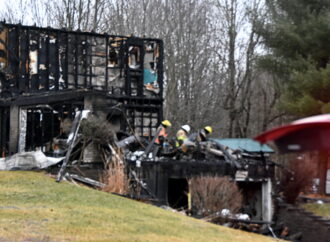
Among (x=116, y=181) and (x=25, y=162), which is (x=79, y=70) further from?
(x=116, y=181)

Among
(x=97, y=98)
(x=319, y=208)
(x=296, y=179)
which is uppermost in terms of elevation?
(x=97, y=98)

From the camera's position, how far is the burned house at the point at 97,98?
2538cm

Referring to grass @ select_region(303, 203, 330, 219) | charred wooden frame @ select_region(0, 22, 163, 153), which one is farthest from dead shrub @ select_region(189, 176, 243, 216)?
charred wooden frame @ select_region(0, 22, 163, 153)

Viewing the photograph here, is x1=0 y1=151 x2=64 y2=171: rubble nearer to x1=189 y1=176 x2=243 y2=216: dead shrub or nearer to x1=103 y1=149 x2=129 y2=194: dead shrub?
x1=103 y1=149 x2=129 y2=194: dead shrub

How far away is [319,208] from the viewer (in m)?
29.2

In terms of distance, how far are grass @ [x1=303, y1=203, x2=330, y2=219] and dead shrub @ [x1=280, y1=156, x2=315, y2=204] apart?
0.83 metres

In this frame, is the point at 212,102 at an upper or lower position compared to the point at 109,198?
upper

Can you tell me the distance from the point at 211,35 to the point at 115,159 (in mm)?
28991

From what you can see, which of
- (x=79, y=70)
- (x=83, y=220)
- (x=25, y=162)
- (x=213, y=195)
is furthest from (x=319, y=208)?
(x=83, y=220)

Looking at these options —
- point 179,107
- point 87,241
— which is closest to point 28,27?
point 179,107

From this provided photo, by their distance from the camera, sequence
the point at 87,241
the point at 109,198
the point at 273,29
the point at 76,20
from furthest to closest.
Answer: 1. the point at 76,20
2. the point at 273,29
3. the point at 109,198
4. the point at 87,241

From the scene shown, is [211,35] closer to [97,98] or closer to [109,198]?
[97,98]

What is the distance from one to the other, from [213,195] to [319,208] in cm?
838

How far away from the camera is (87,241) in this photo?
11.0 meters
